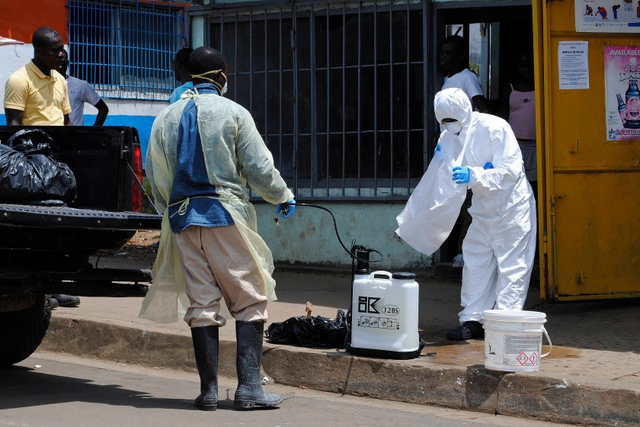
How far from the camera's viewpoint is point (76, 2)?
→ 1417 centimetres

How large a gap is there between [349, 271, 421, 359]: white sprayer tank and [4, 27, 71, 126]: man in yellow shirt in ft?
8.67

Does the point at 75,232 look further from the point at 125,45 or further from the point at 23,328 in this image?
the point at 125,45

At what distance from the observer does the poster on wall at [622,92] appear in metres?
7.27

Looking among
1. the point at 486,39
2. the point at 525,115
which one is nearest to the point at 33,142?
the point at 525,115

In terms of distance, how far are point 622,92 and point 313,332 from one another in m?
2.99

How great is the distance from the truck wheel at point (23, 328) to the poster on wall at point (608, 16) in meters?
4.15

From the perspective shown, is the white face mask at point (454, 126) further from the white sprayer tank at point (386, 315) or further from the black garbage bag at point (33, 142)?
the black garbage bag at point (33, 142)

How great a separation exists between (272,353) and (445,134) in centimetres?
178

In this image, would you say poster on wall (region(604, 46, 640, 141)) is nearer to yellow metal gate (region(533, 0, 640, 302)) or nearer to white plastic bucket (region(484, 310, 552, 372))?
yellow metal gate (region(533, 0, 640, 302))

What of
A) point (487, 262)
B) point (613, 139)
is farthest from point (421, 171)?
point (487, 262)

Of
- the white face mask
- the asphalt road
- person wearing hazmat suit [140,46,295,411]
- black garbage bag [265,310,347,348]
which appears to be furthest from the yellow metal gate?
person wearing hazmat suit [140,46,295,411]

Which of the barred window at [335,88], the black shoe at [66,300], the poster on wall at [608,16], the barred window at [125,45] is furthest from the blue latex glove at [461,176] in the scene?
the barred window at [125,45]

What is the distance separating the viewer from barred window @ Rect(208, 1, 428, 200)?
9.03m

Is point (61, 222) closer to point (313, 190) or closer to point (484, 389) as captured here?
point (484, 389)
